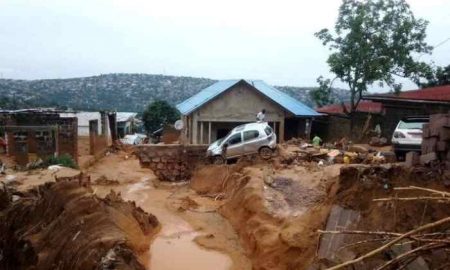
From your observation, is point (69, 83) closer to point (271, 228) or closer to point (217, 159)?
point (217, 159)


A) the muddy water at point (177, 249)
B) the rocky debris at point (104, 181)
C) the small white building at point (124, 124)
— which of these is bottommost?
the muddy water at point (177, 249)

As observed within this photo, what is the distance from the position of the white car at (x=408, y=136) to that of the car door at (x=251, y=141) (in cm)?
591

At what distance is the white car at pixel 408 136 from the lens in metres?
14.5

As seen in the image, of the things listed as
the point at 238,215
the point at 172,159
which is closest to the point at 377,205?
the point at 238,215

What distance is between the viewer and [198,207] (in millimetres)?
17172

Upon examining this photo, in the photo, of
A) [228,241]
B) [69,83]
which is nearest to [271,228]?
[228,241]

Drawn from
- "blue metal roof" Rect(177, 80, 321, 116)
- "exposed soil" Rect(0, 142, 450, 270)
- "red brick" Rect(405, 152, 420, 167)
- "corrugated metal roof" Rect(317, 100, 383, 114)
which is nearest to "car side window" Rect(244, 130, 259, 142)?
"exposed soil" Rect(0, 142, 450, 270)

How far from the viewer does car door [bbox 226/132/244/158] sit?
64.2 ft

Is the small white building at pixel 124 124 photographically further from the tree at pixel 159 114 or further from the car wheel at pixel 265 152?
the car wheel at pixel 265 152

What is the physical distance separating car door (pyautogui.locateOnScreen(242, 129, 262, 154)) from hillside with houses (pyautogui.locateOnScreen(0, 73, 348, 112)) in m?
45.7

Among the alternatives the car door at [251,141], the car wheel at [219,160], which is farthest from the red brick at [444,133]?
the car wheel at [219,160]

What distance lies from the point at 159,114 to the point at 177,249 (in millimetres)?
32915

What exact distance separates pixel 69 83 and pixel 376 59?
63.3m

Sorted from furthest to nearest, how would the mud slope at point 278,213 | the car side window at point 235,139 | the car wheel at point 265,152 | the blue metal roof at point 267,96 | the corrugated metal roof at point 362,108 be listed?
the corrugated metal roof at point 362,108 → the blue metal roof at point 267,96 → the car side window at point 235,139 → the car wheel at point 265,152 → the mud slope at point 278,213
